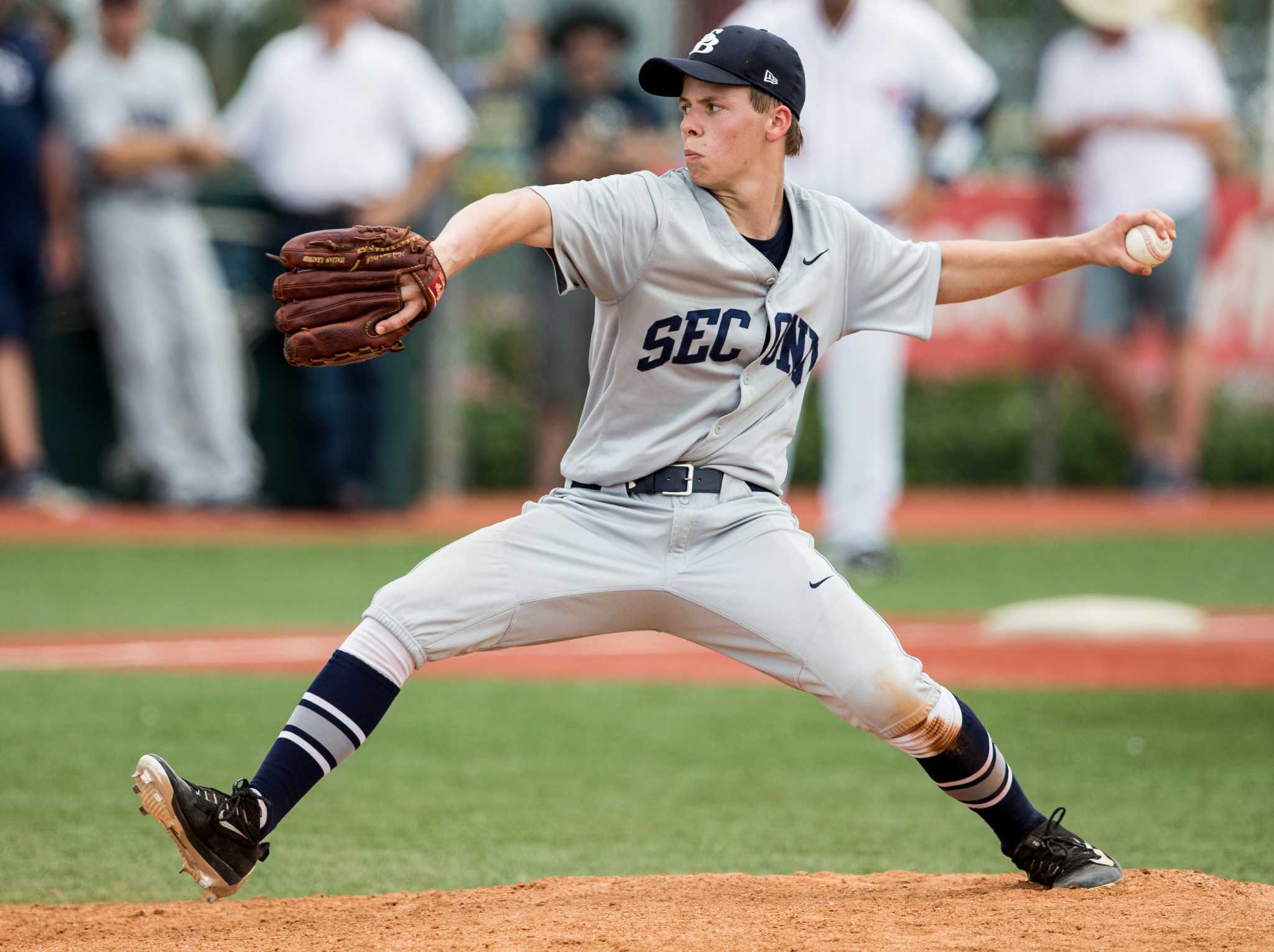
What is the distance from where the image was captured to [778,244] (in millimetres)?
4121

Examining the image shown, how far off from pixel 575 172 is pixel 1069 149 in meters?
3.52

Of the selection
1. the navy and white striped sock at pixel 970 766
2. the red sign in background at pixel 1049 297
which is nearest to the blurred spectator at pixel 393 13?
the red sign in background at pixel 1049 297

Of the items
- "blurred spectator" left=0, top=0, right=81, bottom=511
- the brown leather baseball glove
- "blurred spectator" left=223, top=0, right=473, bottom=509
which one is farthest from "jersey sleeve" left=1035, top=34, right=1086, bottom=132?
the brown leather baseball glove

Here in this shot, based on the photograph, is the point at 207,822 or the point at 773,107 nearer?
the point at 207,822

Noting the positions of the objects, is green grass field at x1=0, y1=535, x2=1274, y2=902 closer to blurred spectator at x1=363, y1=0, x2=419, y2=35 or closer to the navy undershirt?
the navy undershirt

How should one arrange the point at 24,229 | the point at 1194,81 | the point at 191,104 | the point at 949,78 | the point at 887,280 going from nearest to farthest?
the point at 887,280
the point at 949,78
the point at 24,229
the point at 191,104
the point at 1194,81

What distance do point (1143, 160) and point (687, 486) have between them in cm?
896

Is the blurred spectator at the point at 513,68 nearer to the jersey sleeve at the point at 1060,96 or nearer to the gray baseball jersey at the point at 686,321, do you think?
the jersey sleeve at the point at 1060,96

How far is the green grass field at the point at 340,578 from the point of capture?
8383 mm

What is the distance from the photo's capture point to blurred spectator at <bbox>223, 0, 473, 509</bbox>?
420 inches

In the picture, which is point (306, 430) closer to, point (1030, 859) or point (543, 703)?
point (543, 703)

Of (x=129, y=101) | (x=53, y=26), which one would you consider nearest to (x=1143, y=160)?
(x=129, y=101)

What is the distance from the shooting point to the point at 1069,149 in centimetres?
1250

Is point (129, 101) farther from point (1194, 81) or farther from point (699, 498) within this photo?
point (699, 498)
